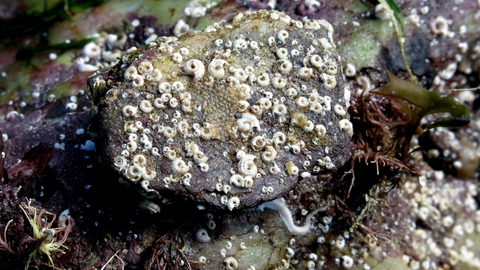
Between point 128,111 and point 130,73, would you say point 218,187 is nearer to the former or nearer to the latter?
point 128,111

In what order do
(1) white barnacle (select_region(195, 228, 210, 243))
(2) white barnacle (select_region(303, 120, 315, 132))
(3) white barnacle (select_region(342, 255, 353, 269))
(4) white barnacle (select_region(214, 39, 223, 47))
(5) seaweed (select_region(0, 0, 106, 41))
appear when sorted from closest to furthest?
1. (2) white barnacle (select_region(303, 120, 315, 132))
2. (4) white barnacle (select_region(214, 39, 223, 47))
3. (1) white barnacle (select_region(195, 228, 210, 243))
4. (3) white barnacle (select_region(342, 255, 353, 269))
5. (5) seaweed (select_region(0, 0, 106, 41))

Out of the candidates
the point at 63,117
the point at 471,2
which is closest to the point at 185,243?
the point at 63,117

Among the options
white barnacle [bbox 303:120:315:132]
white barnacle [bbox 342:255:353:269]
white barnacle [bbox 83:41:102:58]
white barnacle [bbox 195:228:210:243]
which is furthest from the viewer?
white barnacle [bbox 83:41:102:58]

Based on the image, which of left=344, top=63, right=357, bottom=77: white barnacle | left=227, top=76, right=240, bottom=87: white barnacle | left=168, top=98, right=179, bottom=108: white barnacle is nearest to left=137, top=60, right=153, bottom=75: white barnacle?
left=168, top=98, right=179, bottom=108: white barnacle

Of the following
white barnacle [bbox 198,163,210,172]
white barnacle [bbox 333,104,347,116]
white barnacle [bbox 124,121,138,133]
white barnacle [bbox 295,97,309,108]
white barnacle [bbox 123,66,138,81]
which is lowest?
white barnacle [bbox 198,163,210,172]

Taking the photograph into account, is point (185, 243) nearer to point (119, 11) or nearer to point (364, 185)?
point (364, 185)

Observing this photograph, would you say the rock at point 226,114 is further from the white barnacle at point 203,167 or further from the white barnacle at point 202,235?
the white barnacle at point 202,235

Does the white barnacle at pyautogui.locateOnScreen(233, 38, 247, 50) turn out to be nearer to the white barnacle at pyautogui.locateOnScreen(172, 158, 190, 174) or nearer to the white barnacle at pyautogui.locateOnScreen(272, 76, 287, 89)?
the white barnacle at pyautogui.locateOnScreen(272, 76, 287, 89)
